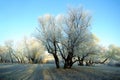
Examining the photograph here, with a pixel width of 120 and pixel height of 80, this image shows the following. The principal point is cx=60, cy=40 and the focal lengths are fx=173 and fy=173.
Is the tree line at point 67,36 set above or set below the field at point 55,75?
above

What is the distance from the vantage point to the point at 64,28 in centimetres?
3550

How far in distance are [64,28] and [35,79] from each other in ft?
61.3

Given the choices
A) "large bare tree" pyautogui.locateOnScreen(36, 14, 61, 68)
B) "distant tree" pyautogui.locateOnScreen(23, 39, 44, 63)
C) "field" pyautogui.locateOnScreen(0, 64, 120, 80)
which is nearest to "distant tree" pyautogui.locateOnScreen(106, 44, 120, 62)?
"distant tree" pyautogui.locateOnScreen(23, 39, 44, 63)

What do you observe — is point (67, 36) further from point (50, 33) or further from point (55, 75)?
point (55, 75)

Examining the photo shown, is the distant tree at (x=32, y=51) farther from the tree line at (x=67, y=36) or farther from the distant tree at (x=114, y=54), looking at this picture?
the tree line at (x=67, y=36)

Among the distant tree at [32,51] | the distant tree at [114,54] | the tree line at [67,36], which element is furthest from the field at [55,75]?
the distant tree at [32,51]

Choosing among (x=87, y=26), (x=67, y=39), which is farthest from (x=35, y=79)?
(x=87, y=26)

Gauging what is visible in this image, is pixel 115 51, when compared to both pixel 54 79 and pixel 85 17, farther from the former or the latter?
pixel 54 79

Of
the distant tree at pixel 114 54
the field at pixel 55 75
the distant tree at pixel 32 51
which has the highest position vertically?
the distant tree at pixel 32 51

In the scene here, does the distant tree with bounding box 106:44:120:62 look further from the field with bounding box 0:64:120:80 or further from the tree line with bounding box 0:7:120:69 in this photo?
the field with bounding box 0:64:120:80

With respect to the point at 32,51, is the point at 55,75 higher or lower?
lower

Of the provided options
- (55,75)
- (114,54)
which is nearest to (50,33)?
(55,75)

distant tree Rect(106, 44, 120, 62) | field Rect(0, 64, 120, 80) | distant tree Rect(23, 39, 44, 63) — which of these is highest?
distant tree Rect(23, 39, 44, 63)

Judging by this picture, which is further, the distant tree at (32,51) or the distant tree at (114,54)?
the distant tree at (32,51)
